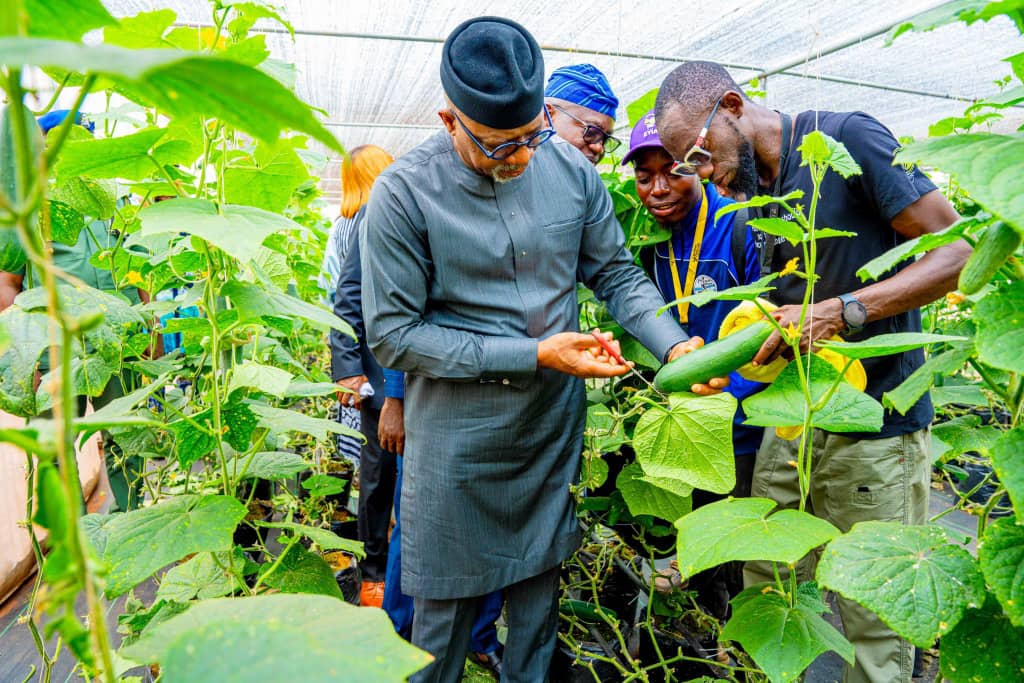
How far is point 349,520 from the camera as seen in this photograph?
3277 mm

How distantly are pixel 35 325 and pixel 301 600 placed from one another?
661mm

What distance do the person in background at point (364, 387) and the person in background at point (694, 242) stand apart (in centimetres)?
112

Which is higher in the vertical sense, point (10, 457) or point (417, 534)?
point (417, 534)

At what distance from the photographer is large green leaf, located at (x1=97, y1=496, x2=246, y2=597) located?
36.5 inches

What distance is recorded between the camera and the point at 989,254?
0.73 meters

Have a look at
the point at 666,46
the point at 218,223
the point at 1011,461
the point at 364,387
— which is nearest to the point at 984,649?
the point at 1011,461

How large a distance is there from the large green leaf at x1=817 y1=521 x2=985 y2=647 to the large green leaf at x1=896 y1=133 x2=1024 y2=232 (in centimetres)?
43

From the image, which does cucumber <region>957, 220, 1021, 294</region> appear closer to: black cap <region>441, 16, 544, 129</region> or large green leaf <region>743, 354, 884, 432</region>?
large green leaf <region>743, 354, 884, 432</region>

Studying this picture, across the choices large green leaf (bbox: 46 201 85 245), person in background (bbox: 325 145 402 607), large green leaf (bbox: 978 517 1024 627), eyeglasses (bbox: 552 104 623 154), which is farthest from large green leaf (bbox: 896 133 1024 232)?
person in background (bbox: 325 145 402 607)

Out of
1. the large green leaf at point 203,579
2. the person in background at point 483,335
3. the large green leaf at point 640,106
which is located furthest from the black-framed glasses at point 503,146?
the large green leaf at point 203,579

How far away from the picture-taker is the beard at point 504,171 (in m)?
1.57

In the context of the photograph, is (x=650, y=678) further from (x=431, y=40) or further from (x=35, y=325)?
(x=431, y=40)

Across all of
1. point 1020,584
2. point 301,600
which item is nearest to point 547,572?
point 1020,584

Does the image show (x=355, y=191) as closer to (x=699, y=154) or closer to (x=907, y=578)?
(x=699, y=154)
